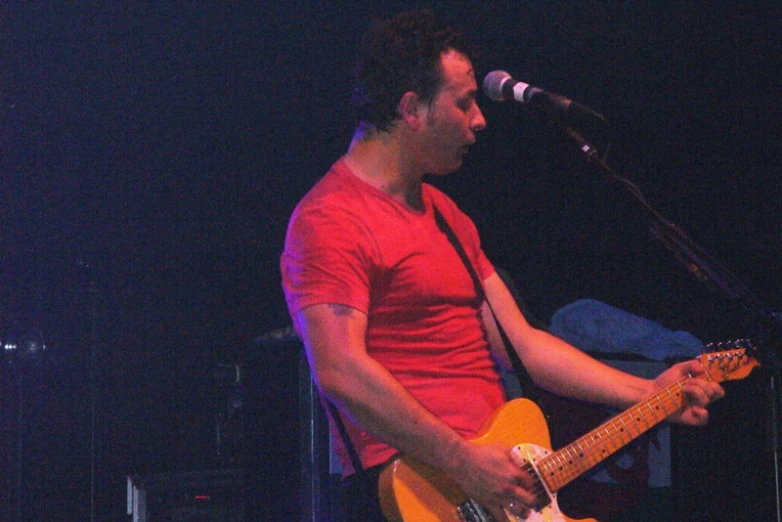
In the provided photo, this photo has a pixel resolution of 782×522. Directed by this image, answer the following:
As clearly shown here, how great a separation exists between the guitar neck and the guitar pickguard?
0.02m

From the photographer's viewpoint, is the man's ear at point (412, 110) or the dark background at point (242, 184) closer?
the man's ear at point (412, 110)

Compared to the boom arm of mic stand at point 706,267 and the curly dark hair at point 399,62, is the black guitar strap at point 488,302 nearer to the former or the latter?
the curly dark hair at point 399,62

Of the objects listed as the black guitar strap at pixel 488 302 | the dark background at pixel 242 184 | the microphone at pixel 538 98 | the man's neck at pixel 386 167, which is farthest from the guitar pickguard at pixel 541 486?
the dark background at pixel 242 184

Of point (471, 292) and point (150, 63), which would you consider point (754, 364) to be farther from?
point (150, 63)

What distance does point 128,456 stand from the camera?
4785 mm

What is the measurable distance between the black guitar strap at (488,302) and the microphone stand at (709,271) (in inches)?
18.0

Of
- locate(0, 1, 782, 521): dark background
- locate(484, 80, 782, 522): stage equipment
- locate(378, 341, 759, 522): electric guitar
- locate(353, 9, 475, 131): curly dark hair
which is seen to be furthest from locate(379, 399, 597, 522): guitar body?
locate(0, 1, 782, 521): dark background

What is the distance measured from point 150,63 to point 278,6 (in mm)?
673

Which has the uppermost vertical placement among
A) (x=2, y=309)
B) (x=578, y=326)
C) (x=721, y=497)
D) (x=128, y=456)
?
(x=2, y=309)

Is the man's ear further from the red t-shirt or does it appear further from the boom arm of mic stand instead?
the boom arm of mic stand

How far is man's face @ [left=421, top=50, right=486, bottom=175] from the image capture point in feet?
8.68

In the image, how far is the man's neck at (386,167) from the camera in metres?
2.63

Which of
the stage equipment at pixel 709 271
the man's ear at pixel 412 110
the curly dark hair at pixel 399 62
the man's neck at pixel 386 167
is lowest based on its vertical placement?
the stage equipment at pixel 709 271

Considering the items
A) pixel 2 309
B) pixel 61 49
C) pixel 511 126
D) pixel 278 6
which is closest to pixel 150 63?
pixel 61 49
